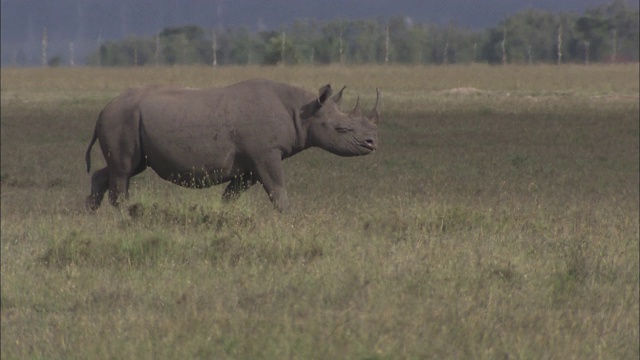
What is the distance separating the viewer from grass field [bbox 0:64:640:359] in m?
6.34

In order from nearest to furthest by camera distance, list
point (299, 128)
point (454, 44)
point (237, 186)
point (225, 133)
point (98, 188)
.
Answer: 1. point (225, 133)
2. point (299, 128)
3. point (237, 186)
4. point (98, 188)
5. point (454, 44)

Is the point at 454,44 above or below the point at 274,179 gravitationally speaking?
below

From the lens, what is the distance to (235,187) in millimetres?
11016

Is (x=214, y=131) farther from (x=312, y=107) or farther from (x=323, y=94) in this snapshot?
(x=323, y=94)

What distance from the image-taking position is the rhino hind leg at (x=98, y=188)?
11.2 m

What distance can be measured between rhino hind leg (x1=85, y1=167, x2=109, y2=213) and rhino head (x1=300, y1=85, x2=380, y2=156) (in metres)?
1.85

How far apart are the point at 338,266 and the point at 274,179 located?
2608 mm

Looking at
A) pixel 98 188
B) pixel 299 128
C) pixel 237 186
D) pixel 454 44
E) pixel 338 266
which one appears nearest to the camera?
pixel 338 266

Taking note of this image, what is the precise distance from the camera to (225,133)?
1053cm

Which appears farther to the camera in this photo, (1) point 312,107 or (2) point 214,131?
(1) point 312,107

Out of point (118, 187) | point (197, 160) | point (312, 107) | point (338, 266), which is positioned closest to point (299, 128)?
point (312, 107)

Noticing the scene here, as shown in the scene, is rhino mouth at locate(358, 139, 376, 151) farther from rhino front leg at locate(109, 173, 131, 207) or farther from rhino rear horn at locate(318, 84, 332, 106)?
rhino front leg at locate(109, 173, 131, 207)

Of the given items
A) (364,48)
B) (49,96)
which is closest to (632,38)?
(364,48)

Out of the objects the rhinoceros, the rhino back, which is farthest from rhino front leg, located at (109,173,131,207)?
the rhino back
